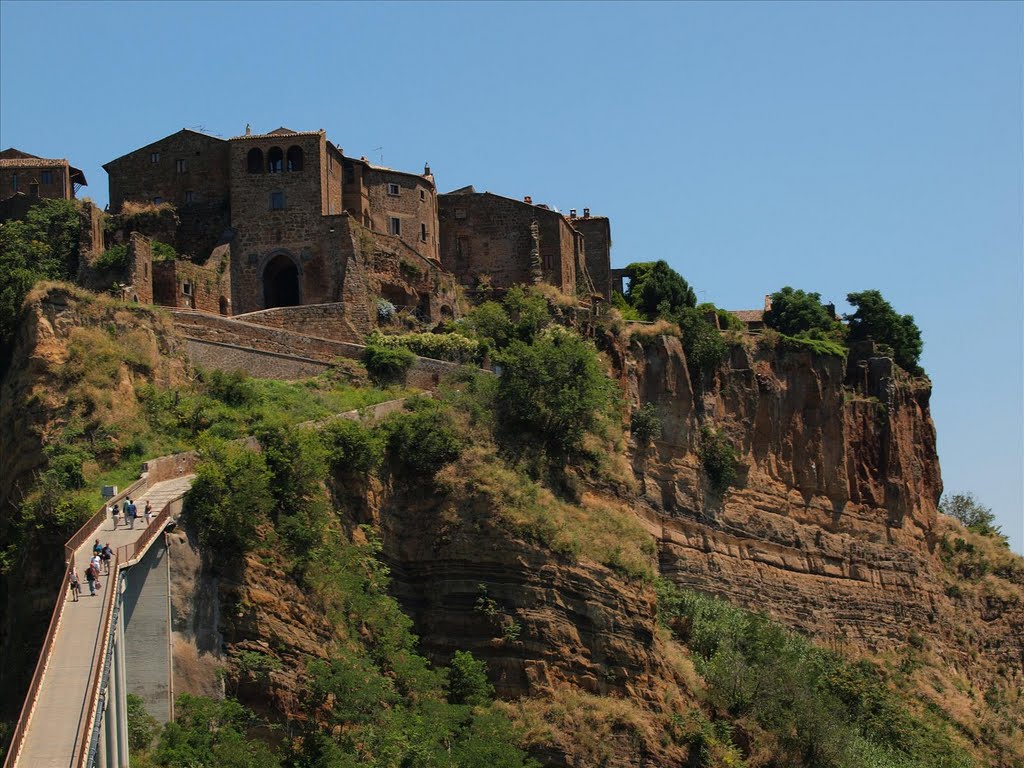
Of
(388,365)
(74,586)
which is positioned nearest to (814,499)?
(388,365)

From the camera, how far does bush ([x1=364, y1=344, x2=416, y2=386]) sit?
60.6 m

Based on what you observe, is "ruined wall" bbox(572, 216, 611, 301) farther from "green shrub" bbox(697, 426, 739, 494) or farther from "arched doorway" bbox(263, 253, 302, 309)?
"arched doorway" bbox(263, 253, 302, 309)

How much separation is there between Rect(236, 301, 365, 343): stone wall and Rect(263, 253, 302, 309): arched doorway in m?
2.54

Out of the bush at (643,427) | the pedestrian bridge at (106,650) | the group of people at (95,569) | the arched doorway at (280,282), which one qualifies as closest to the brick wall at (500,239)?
the arched doorway at (280,282)

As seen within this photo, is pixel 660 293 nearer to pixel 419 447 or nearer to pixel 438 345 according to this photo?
pixel 438 345

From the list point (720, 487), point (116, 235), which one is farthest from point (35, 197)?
point (720, 487)

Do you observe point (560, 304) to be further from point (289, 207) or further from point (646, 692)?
point (646, 692)

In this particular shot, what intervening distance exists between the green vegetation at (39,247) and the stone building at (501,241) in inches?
550

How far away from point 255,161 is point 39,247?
323 inches

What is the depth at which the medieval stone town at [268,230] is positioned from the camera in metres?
64.6

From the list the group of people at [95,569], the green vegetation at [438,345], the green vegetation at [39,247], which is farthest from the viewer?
the green vegetation at [438,345]

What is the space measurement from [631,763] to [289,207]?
24.2 metres

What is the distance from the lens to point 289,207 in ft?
221

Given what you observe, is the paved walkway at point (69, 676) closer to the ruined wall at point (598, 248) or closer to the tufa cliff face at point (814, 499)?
the tufa cliff face at point (814, 499)
